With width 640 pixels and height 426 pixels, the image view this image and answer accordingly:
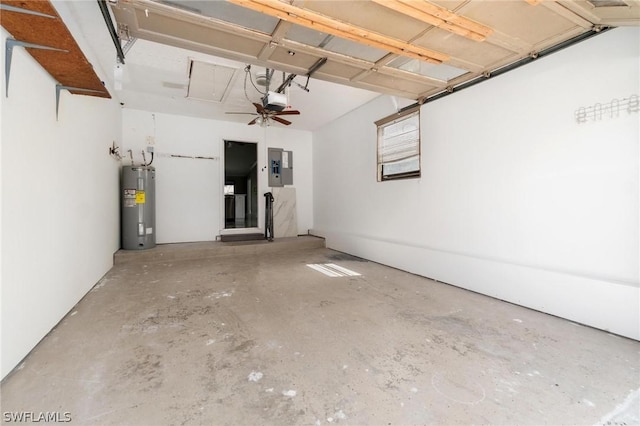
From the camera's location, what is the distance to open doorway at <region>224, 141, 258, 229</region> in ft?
28.8

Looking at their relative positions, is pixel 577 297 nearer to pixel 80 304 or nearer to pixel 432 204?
pixel 432 204

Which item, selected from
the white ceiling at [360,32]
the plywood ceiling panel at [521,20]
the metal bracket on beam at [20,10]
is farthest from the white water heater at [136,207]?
the plywood ceiling panel at [521,20]

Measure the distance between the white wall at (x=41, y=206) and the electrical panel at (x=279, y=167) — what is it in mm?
3944

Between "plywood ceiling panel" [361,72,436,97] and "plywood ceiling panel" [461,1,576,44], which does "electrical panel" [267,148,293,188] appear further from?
"plywood ceiling panel" [461,1,576,44]

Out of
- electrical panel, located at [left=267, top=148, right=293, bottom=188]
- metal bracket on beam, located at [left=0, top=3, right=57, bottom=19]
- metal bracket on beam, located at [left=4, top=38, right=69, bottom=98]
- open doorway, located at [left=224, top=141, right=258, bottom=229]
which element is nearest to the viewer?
metal bracket on beam, located at [left=0, top=3, right=57, bottom=19]

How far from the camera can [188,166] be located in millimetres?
6070

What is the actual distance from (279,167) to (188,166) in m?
2.16

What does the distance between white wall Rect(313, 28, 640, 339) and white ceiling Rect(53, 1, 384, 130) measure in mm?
1484

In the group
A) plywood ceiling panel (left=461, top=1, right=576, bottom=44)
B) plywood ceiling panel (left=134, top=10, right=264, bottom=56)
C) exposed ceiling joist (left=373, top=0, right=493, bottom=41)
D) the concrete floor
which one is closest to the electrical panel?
the concrete floor

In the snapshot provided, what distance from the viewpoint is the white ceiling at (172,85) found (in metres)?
2.88

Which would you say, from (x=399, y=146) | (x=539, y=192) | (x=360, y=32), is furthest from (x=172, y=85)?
(x=539, y=192)

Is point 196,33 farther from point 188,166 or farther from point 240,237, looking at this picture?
point 240,237

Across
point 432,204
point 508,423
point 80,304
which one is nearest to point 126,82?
point 80,304

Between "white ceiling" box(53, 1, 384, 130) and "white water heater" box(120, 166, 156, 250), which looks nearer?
"white ceiling" box(53, 1, 384, 130)
